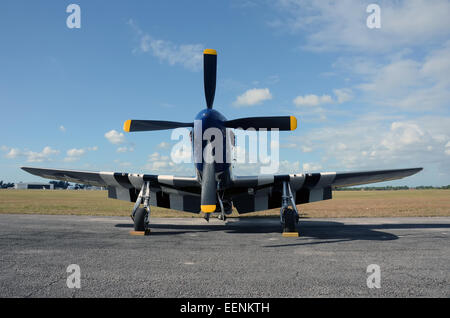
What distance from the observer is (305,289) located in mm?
4520

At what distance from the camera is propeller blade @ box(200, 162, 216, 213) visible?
1000 centimetres

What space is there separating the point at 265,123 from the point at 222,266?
227 inches

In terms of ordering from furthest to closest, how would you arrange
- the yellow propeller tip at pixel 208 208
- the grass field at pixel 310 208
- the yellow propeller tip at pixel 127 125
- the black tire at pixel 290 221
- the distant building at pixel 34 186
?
the distant building at pixel 34 186
the grass field at pixel 310 208
the black tire at pixel 290 221
the yellow propeller tip at pixel 127 125
the yellow propeller tip at pixel 208 208

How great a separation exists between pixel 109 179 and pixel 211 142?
6.54 meters

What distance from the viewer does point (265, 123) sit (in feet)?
34.3

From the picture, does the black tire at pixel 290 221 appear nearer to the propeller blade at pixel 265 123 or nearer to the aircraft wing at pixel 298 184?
the aircraft wing at pixel 298 184

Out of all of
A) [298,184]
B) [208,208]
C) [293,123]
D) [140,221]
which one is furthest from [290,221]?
[140,221]

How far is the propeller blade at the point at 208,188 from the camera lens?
1000cm

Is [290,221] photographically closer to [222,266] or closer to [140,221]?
[222,266]

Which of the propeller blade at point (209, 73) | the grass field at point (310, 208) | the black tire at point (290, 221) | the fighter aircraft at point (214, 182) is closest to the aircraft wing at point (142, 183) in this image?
the fighter aircraft at point (214, 182)

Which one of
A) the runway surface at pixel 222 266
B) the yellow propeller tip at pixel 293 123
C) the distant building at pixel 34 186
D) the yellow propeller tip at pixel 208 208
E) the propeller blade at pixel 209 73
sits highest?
the propeller blade at pixel 209 73

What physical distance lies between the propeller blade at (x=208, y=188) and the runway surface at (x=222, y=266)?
1.16 m
